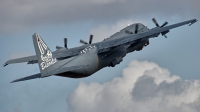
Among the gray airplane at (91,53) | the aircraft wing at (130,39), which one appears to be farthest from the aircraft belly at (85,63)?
the aircraft wing at (130,39)

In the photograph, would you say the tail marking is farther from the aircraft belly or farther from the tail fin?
the aircraft belly

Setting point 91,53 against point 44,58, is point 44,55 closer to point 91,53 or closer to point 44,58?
point 44,58

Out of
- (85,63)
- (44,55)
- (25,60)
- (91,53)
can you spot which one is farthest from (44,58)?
(25,60)

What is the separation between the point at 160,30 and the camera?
3041 inches

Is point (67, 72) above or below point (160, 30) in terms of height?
below

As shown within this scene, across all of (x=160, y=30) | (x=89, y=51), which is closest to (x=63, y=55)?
(x=89, y=51)

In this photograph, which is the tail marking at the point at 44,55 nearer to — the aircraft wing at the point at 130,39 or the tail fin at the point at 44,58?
the tail fin at the point at 44,58

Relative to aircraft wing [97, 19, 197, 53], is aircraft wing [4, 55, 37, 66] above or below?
below

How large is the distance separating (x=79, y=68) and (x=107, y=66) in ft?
28.2

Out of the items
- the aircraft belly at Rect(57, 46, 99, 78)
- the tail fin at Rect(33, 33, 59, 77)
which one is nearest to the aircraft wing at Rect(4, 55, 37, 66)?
the tail fin at Rect(33, 33, 59, 77)

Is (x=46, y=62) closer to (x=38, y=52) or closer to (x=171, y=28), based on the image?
(x=38, y=52)

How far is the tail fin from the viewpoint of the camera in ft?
231

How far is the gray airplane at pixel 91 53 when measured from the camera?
71000 millimetres

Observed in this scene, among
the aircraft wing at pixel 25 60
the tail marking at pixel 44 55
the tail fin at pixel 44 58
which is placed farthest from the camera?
the aircraft wing at pixel 25 60
